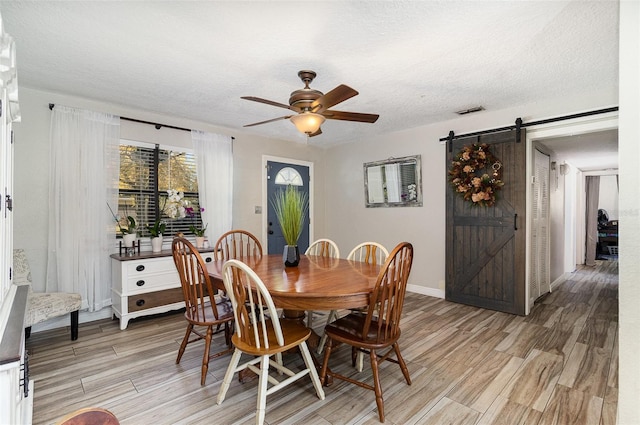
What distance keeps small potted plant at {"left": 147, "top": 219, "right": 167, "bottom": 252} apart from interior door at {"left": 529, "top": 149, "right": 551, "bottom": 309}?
4422 mm

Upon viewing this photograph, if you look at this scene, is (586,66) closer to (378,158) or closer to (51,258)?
(378,158)

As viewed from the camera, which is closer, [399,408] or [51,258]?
[399,408]

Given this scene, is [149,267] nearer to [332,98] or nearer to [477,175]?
[332,98]

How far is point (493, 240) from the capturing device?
12.0 feet

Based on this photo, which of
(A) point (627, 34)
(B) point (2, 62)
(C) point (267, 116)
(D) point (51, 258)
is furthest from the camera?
(C) point (267, 116)

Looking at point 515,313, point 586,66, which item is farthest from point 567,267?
point 586,66

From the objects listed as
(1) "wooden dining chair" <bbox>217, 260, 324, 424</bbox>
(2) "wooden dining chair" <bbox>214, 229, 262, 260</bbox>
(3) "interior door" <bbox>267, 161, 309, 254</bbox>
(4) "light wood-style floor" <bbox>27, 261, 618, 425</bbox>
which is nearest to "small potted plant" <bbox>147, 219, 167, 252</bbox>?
(2) "wooden dining chair" <bbox>214, 229, 262, 260</bbox>

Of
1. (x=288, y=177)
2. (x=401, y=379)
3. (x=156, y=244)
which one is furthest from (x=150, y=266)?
(x=401, y=379)

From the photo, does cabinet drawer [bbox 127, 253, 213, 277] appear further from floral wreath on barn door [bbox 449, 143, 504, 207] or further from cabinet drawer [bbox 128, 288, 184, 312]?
floral wreath on barn door [bbox 449, 143, 504, 207]

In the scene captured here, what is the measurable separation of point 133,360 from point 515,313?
391cm

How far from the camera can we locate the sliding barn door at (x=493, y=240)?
11.3 feet

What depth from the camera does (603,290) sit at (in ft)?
15.0

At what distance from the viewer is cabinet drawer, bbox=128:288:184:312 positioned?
3.20 metres

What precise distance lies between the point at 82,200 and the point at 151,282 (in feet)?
3.68
